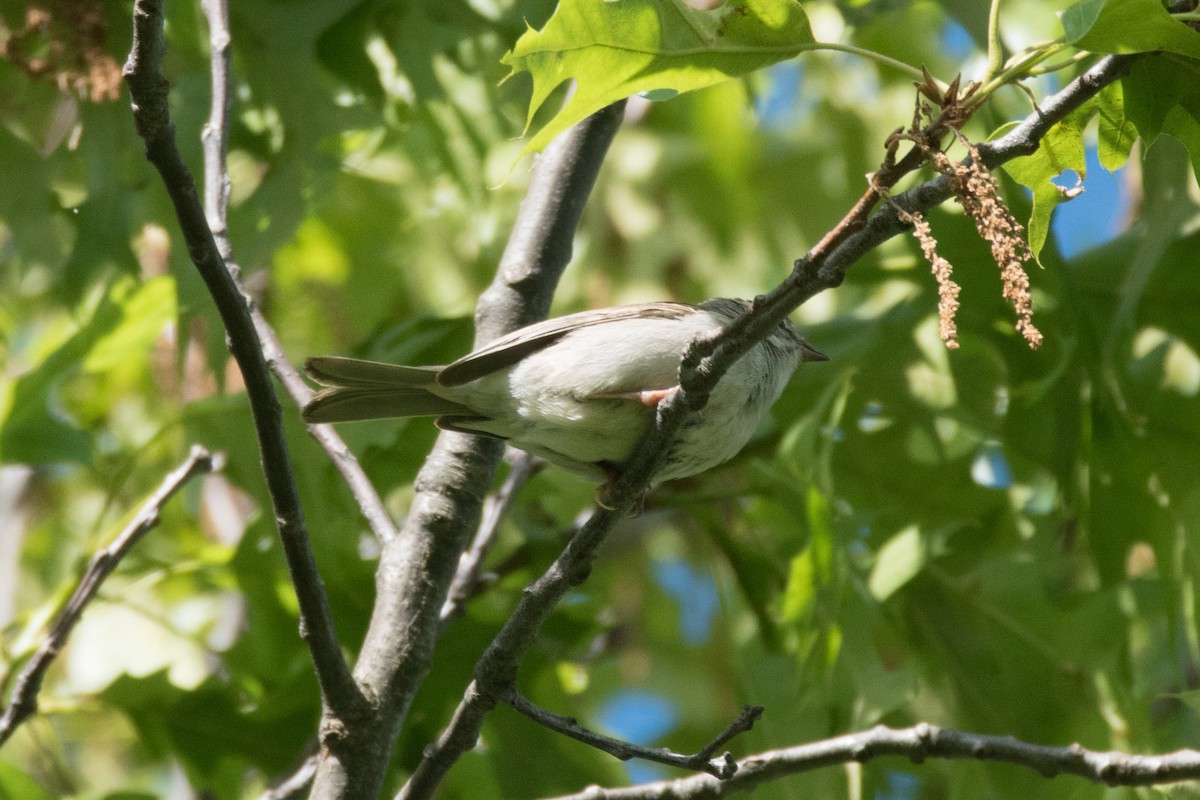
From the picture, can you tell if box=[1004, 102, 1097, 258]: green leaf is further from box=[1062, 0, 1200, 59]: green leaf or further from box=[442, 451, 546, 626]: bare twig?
box=[442, 451, 546, 626]: bare twig

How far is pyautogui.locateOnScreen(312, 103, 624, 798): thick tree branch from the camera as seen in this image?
3.11m

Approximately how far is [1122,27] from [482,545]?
96.3 inches

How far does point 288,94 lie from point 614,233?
111 inches

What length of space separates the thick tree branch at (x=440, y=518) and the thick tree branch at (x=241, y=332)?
0.15m

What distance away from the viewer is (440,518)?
354 centimetres

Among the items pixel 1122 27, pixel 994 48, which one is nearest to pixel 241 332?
pixel 994 48

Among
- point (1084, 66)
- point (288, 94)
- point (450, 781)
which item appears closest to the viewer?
point (1084, 66)

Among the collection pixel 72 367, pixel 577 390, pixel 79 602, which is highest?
pixel 72 367

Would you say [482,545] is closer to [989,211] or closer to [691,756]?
[691,756]

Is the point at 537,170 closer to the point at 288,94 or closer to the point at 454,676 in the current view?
the point at 288,94

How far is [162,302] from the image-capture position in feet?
15.6

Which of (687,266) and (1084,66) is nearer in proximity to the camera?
(1084,66)

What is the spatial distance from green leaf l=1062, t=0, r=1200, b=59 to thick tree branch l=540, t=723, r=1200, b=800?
1523mm

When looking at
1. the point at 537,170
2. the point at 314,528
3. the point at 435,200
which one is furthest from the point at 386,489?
the point at 435,200
